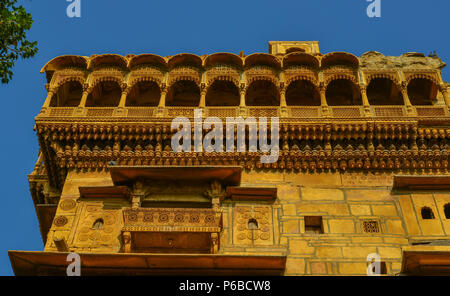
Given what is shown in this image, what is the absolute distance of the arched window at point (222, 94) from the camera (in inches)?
561

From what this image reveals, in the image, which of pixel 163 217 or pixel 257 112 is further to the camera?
pixel 257 112

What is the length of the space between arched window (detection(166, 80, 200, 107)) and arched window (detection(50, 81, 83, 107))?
218 centimetres

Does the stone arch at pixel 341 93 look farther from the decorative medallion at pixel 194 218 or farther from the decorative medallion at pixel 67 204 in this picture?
the decorative medallion at pixel 67 204

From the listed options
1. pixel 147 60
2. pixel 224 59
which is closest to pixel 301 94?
pixel 224 59

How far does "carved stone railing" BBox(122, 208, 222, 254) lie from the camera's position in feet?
33.0

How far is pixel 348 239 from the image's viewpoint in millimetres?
10367

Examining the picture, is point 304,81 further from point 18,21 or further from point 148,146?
point 18,21

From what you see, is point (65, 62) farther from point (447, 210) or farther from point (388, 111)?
point (447, 210)

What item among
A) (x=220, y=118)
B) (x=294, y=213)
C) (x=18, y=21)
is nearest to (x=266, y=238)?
(x=294, y=213)

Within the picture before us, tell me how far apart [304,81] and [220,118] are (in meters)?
2.80

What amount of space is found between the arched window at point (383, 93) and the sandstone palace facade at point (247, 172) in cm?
2

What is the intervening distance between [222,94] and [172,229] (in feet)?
16.9

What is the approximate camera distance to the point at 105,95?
14453 millimetres

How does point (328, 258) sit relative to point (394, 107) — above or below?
below
